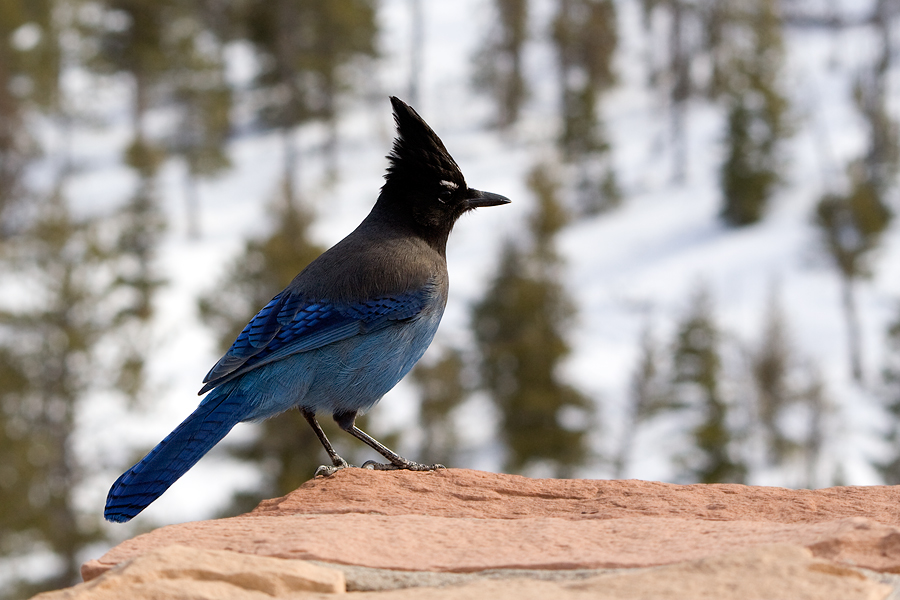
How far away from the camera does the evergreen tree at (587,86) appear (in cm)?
5491

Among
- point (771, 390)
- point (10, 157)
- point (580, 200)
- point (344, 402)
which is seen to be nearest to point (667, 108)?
point (580, 200)

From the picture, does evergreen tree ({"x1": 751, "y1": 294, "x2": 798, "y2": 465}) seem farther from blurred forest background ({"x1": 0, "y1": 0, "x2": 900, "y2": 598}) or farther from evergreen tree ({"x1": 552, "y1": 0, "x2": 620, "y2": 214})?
evergreen tree ({"x1": 552, "y1": 0, "x2": 620, "y2": 214})

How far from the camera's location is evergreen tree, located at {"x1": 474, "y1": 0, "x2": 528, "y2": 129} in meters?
63.8

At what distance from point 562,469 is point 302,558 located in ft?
90.6

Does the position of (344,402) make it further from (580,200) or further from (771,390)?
(580,200)

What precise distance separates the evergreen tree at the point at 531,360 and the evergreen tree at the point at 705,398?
3200 mm

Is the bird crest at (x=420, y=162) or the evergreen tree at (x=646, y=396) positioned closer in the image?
the bird crest at (x=420, y=162)

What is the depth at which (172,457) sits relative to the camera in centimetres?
414

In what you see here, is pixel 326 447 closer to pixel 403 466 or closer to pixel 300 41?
pixel 403 466

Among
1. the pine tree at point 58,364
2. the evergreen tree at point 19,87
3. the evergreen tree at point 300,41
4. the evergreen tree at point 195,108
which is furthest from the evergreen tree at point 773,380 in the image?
the evergreen tree at point 19,87

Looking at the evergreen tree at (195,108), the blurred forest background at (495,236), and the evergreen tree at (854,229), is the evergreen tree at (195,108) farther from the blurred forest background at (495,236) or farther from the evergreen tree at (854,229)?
the evergreen tree at (854,229)

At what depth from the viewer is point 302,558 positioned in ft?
9.66

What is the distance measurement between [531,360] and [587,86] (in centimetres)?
2903

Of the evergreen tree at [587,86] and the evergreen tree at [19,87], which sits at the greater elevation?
the evergreen tree at [587,86]
